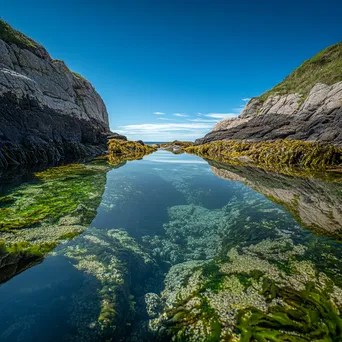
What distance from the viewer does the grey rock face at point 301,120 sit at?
22.2 m

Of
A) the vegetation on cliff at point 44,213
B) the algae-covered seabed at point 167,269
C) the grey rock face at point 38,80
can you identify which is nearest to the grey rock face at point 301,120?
the algae-covered seabed at point 167,269

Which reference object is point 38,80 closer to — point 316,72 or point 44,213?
point 44,213

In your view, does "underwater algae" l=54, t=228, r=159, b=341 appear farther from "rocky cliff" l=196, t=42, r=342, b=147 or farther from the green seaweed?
"rocky cliff" l=196, t=42, r=342, b=147

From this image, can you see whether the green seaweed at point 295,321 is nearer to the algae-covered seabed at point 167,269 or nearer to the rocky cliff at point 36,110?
the algae-covered seabed at point 167,269

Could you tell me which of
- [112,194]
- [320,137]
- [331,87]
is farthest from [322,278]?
[331,87]

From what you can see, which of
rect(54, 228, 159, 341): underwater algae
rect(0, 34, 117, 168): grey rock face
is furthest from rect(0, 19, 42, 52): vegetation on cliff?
rect(54, 228, 159, 341): underwater algae

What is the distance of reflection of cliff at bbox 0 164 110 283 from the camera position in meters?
4.46

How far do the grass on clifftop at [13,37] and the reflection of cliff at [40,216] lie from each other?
922 inches

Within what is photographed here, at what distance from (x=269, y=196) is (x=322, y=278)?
607 centimetres

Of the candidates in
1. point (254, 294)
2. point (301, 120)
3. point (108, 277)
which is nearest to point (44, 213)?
point (108, 277)

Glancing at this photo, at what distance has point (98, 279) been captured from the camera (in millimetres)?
3936

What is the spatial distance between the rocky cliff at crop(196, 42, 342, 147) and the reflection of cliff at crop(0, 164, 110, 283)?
2238 cm

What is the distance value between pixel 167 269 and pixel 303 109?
3252 centimetres

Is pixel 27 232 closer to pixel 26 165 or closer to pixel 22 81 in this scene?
pixel 26 165
